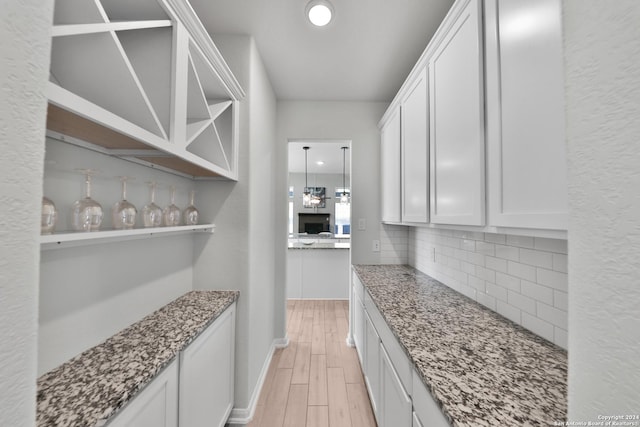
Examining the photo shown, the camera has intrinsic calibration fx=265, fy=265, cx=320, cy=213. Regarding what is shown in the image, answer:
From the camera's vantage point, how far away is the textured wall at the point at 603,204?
327 millimetres

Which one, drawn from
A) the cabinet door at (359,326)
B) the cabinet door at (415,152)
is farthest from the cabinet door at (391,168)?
the cabinet door at (359,326)

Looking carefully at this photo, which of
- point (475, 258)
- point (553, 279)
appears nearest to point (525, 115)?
point (553, 279)

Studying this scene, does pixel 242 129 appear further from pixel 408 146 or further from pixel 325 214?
pixel 325 214

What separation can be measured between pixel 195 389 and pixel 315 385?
4.10 feet

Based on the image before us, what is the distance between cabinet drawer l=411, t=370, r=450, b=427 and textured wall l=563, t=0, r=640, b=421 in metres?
0.41

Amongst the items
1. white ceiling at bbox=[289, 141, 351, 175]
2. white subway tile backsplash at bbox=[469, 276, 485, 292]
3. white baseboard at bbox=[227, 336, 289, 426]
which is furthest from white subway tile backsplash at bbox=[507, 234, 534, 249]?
white ceiling at bbox=[289, 141, 351, 175]

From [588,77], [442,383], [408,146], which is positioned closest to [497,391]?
[442,383]

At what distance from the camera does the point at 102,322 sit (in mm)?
1059

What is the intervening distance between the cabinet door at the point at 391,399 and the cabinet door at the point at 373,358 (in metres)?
0.11

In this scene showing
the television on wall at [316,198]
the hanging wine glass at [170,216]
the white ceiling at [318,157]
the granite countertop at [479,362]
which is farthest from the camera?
the television on wall at [316,198]

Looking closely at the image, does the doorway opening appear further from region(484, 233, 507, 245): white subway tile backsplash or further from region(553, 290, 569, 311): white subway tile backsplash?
region(553, 290, 569, 311): white subway tile backsplash

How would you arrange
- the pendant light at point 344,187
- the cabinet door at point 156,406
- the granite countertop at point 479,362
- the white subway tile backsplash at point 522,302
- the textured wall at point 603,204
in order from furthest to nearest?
the pendant light at point 344,187, the white subway tile backsplash at point 522,302, the cabinet door at point 156,406, the granite countertop at point 479,362, the textured wall at point 603,204

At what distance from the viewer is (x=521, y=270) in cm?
121

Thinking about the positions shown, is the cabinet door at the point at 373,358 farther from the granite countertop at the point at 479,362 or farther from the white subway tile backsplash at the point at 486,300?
the white subway tile backsplash at the point at 486,300
